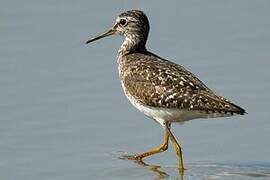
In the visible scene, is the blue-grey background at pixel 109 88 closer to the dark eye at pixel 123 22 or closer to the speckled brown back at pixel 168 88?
the speckled brown back at pixel 168 88

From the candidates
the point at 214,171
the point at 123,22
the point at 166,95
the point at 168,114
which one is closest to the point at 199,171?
the point at 214,171

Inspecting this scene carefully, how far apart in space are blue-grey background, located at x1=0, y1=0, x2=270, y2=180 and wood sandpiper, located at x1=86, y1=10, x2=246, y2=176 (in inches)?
26.9

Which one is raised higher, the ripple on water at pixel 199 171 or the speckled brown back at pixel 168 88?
the speckled brown back at pixel 168 88

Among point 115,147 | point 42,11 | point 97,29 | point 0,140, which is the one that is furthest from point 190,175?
point 42,11

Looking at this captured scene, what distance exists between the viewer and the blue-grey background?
15414 mm

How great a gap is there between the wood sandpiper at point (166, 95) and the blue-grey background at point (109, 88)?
0.68m

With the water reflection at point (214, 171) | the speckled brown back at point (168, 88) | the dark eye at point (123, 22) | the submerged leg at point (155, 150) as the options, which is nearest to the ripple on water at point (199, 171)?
the water reflection at point (214, 171)

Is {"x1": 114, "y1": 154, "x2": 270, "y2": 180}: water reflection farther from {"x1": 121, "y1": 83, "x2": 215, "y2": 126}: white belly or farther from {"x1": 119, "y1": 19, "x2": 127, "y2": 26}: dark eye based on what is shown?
{"x1": 119, "y1": 19, "x2": 127, "y2": 26}: dark eye

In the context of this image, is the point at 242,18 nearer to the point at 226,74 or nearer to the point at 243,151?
the point at 226,74

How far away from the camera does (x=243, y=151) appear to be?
621 inches

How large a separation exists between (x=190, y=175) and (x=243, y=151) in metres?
1.36

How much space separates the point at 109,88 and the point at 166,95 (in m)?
3.42

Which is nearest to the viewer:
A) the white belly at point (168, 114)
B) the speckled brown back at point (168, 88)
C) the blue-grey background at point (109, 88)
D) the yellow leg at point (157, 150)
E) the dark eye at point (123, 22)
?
the speckled brown back at point (168, 88)

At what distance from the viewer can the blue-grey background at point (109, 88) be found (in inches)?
607
